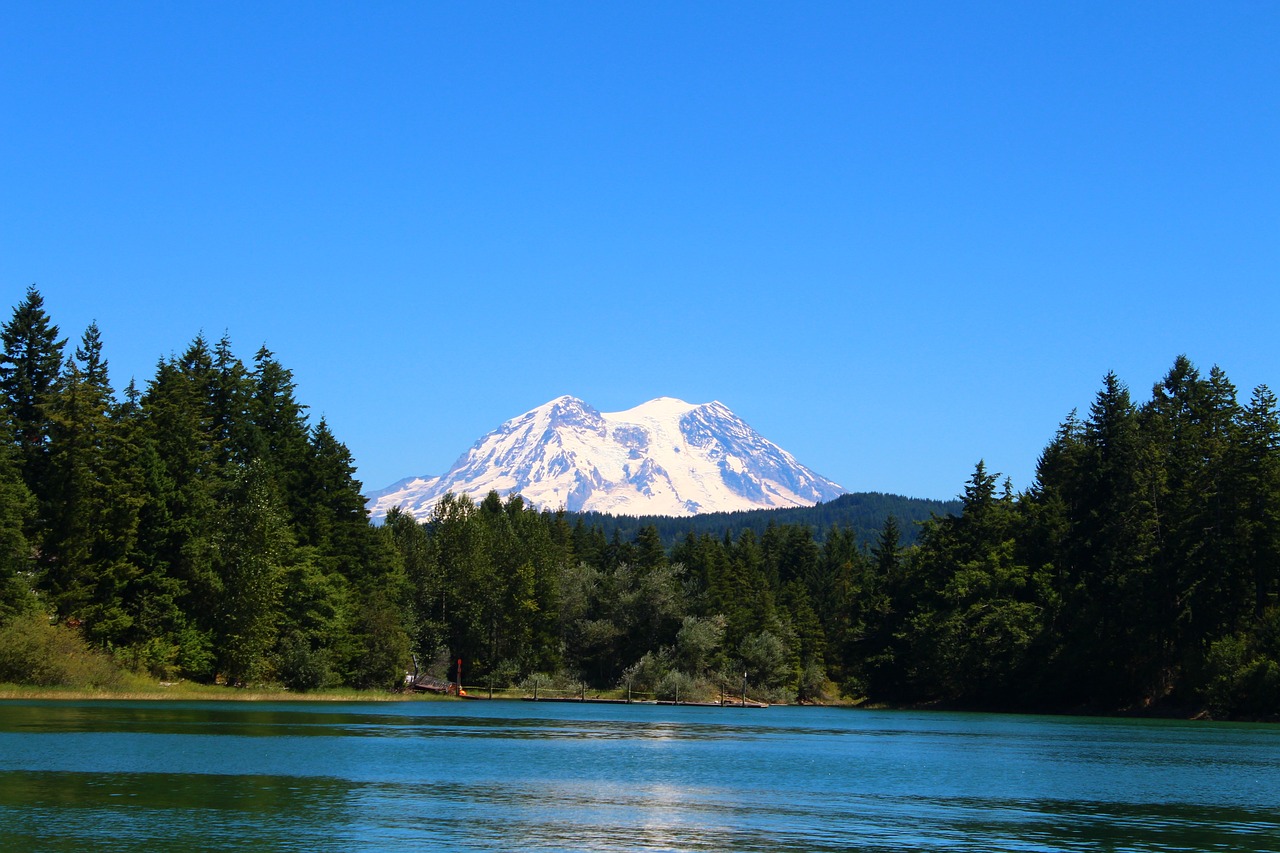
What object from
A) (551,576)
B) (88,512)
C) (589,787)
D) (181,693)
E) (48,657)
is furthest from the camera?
(551,576)

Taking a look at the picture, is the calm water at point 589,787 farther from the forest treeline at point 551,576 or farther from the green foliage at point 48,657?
the forest treeline at point 551,576

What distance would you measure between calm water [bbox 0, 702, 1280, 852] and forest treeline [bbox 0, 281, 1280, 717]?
12908mm

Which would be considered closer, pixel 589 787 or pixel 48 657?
pixel 589 787

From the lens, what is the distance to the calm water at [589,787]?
2941 centimetres

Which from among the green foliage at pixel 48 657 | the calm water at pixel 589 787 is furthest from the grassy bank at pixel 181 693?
the calm water at pixel 589 787

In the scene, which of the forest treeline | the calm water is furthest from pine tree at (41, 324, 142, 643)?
the calm water

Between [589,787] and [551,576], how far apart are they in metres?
102

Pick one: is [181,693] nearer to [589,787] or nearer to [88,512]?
[88,512]

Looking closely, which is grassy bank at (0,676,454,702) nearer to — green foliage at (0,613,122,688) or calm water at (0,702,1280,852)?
green foliage at (0,613,122,688)

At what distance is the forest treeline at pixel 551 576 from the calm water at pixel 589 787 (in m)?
12.9

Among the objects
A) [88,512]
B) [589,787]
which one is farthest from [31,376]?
[589,787]

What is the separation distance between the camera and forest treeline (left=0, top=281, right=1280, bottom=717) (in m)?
81.4

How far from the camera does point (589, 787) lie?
137 ft

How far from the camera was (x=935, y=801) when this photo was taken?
→ 3938 cm
